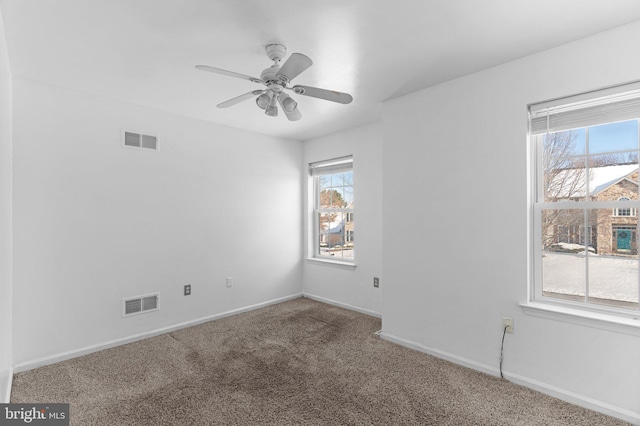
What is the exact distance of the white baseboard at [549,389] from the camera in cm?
194

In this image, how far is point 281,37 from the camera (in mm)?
2049

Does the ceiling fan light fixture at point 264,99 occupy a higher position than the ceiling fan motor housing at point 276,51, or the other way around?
the ceiling fan motor housing at point 276,51

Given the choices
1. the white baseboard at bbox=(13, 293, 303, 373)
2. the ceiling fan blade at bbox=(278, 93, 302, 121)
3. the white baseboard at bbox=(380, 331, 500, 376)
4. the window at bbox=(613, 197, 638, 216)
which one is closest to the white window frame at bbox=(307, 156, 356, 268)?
the white baseboard at bbox=(13, 293, 303, 373)

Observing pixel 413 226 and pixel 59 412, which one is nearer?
pixel 59 412

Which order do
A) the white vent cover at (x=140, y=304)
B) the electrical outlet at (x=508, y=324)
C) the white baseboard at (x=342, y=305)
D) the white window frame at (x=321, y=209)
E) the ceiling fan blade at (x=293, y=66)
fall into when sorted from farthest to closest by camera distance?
the white window frame at (x=321, y=209)
the white baseboard at (x=342, y=305)
the white vent cover at (x=140, y=304)
the electrical outlet at (x=508, y=324)
the ceiling fan blade at (x=293, y=66)

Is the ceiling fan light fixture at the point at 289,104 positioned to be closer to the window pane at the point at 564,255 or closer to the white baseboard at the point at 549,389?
the window pane at the point at 564,255

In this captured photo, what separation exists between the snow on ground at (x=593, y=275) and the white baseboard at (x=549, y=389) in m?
0.67

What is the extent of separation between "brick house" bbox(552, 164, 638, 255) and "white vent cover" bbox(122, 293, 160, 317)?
12.6 ft

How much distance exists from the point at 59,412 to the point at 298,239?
3299mm

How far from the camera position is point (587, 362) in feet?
6.79

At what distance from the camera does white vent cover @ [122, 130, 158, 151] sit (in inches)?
126

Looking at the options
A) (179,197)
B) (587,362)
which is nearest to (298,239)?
(179,197)

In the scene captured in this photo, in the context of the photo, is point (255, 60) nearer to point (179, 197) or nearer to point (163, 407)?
point (179, 197)

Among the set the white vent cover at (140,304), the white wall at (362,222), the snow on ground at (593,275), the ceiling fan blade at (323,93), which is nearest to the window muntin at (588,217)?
the snow on ground at (593,275)
